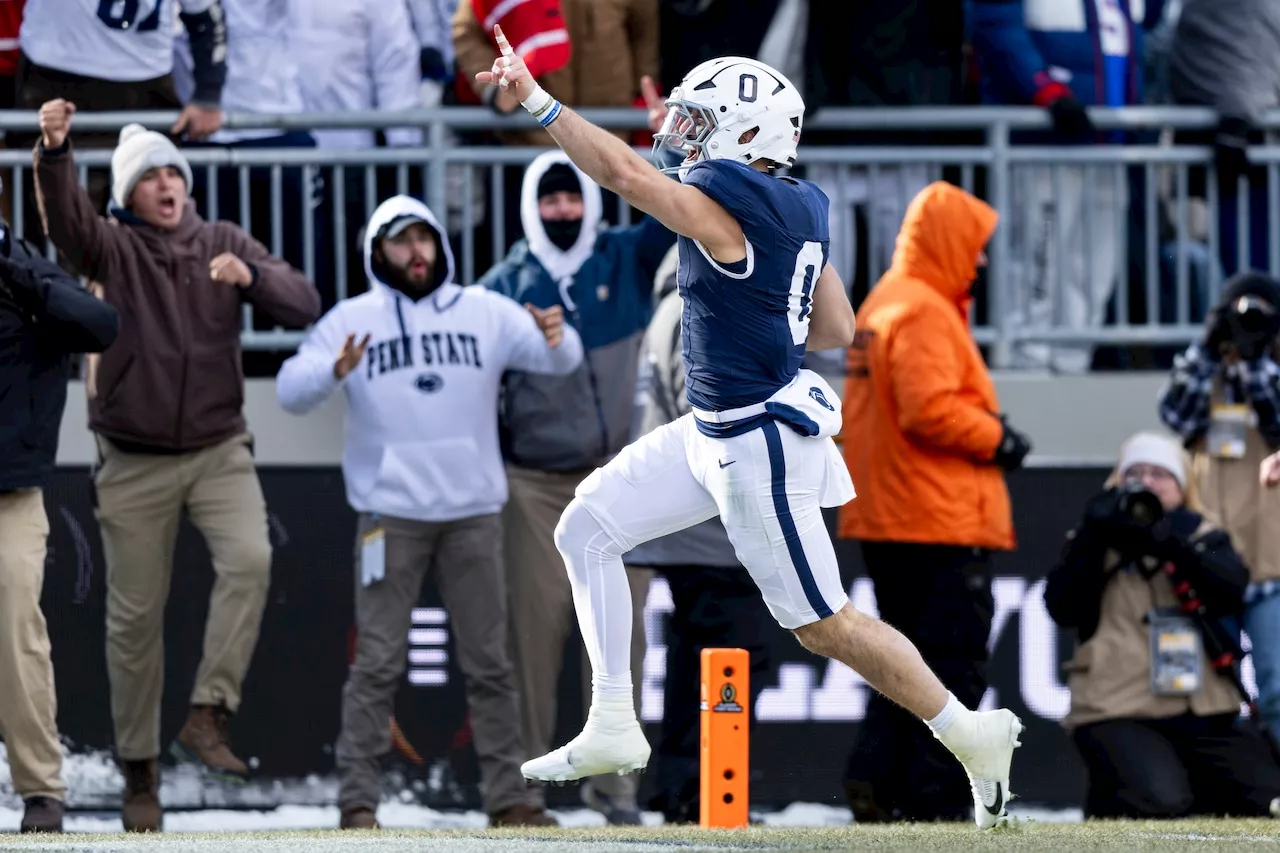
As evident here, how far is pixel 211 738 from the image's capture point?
915 cm

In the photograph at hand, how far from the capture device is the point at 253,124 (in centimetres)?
1003

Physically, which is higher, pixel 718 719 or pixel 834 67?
pixel 834 67

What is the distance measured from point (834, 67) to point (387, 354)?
2.63 metres

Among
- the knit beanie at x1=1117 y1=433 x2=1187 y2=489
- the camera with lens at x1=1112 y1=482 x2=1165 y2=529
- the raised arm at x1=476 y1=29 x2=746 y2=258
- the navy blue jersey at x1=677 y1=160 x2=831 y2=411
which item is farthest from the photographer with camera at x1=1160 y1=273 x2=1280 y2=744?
the raised arm at x1=476 y1=29 x2=746 y2=258

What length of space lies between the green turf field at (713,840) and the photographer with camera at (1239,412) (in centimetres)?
194

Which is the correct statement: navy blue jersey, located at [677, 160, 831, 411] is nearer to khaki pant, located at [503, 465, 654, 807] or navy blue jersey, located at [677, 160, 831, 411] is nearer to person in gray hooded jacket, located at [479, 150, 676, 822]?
person in gray hooded jacket, located at [479, 150, 676, 822]

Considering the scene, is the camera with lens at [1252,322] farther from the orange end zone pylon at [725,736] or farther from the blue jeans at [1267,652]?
the orange end zone pylon at [725,736]

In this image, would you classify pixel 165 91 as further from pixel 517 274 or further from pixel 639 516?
pixel 639 516

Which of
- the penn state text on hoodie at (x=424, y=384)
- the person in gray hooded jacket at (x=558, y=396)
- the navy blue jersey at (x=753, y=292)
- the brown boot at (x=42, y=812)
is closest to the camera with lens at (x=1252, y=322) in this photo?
the person in gray hooded jacket at (x=558, y=396)

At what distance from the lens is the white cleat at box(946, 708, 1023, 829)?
6.84 metres

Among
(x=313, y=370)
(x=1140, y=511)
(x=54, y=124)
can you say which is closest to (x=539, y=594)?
(x=313, y=370)

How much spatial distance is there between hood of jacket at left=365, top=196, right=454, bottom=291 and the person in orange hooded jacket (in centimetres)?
161

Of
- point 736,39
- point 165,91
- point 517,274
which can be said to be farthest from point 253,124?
point 736,39

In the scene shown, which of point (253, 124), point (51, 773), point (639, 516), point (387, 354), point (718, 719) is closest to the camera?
point (639, 516)
